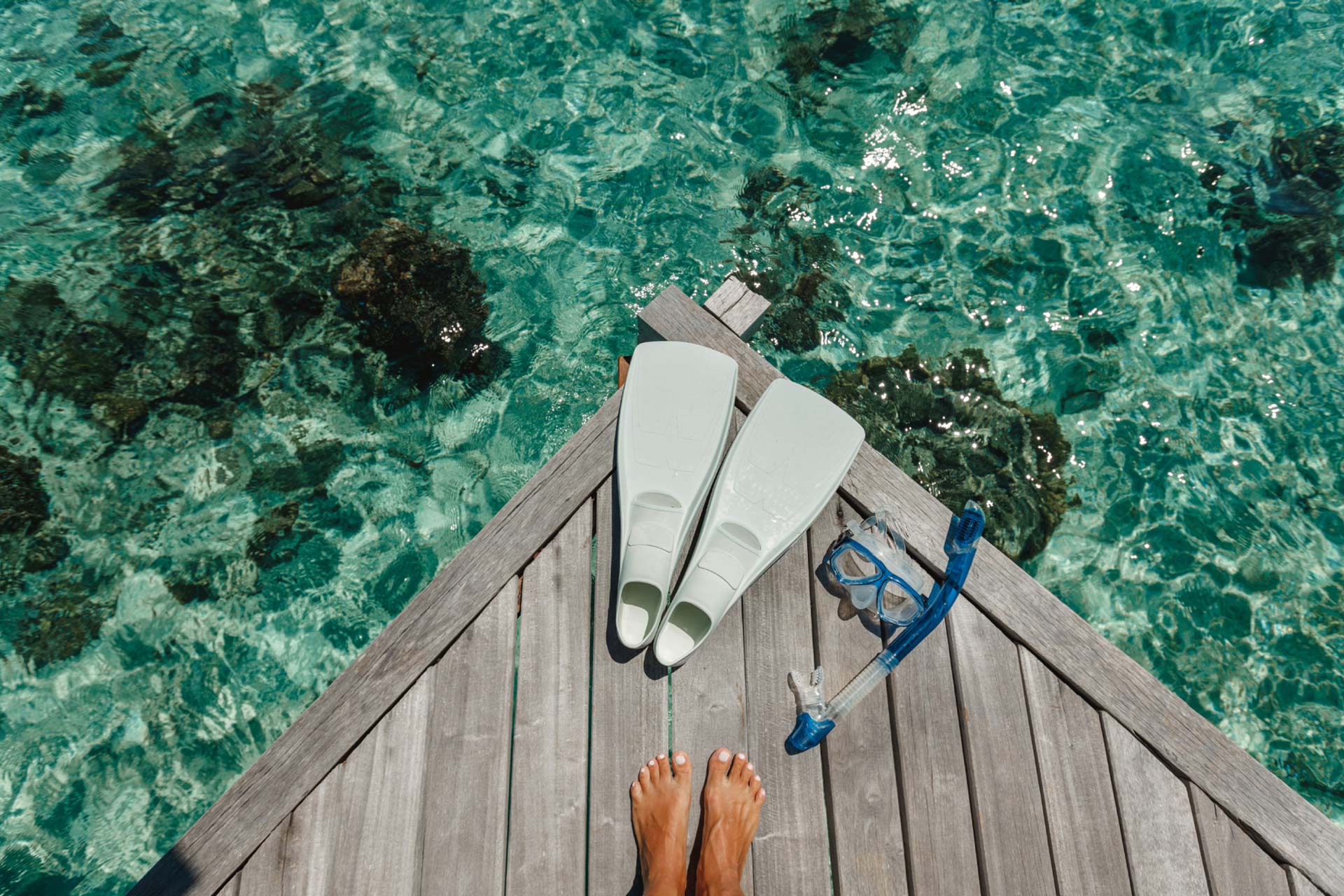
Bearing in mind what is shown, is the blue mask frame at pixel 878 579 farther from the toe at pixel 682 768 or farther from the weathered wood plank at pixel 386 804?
the weathered wood plank at pixel 386 804

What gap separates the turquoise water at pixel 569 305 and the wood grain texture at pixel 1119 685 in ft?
4.11

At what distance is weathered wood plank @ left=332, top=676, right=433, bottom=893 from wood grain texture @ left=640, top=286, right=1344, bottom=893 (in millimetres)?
1667

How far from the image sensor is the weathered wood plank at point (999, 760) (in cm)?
230

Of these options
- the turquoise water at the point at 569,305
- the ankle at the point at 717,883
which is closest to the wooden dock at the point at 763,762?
the ankle at the point at 717,883

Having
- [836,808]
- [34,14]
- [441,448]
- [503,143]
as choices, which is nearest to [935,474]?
[836,808]

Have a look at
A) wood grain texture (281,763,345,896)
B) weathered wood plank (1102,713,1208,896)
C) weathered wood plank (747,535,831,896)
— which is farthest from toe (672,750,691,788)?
weathered wood plank (1102,713,1208,896)

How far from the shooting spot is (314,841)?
2291 mm

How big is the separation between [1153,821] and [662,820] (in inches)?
59.7

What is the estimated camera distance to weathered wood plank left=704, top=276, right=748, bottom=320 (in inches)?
122

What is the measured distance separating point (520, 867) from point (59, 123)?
4.92 metres

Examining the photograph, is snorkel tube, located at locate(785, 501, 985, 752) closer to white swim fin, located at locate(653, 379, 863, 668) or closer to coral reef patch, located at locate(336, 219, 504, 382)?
white swim fin, located at locate(653, 379, 863, 668)

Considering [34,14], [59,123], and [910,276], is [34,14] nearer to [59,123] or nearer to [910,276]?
[59,123]

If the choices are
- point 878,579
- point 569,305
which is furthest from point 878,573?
point 569,305

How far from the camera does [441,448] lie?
3.81 m
